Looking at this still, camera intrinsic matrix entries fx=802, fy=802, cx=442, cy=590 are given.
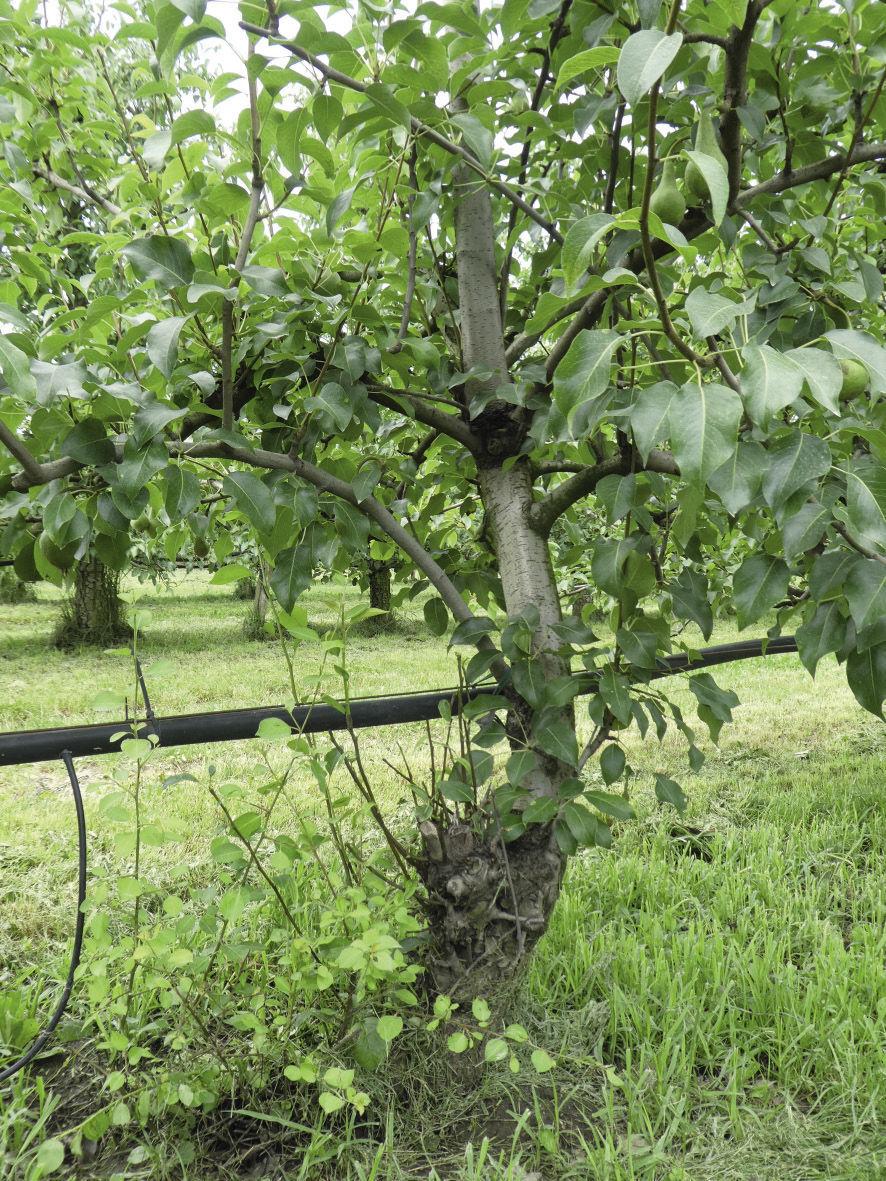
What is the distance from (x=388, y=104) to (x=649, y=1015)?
69.2 inches

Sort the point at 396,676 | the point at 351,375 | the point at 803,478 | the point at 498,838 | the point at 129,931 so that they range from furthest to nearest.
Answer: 1. the point at 396,676
2. the point at 129,931
3. the point at 498,838
4. the point at 351,375
5. the point at 803,478

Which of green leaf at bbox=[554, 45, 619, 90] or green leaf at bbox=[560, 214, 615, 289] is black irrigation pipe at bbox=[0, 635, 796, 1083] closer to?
green leaf at bbox=[560, 214, 615, 289]

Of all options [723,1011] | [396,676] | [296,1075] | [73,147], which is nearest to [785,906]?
[723,1011]

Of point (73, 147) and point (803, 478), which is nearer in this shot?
point (803, 478)

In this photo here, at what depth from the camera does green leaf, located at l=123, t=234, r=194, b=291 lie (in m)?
1.16

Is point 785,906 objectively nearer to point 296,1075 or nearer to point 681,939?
point 681,939

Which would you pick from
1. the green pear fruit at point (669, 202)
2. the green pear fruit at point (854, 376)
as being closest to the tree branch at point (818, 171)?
the green pear fruit at point (669, 202)

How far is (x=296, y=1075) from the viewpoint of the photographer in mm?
1247

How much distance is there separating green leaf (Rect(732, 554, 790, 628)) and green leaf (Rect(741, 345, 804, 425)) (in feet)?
1.45

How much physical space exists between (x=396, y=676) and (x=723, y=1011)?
450 centimetres

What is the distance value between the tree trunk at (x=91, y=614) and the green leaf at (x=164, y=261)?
7247mm

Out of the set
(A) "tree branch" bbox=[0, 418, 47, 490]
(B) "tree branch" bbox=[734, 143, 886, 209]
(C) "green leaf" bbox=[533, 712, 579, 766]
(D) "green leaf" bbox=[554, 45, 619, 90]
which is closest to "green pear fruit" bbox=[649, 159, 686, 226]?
(B) "tree branch" bbox=[734, 143, 886, 209]

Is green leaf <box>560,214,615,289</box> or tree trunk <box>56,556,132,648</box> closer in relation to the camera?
green leaf <box>560,214,615,289</box>

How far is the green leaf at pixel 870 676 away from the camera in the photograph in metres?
1.17
